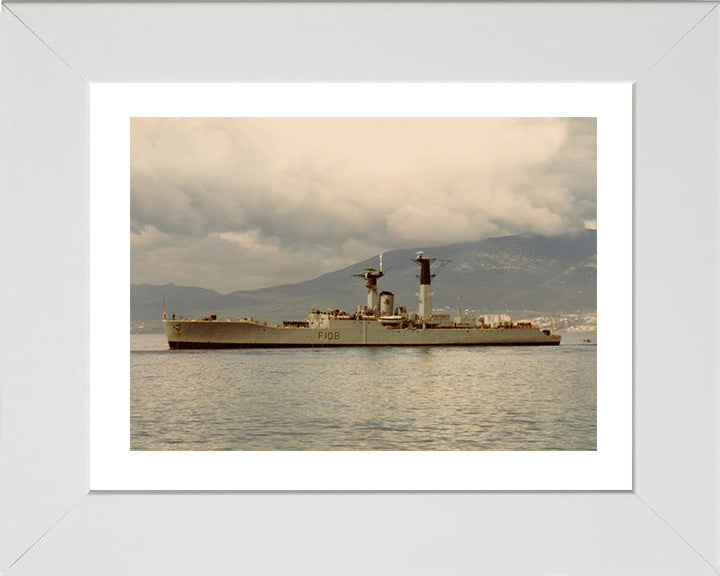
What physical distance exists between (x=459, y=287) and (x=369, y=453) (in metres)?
12.9

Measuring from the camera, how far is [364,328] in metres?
13.7

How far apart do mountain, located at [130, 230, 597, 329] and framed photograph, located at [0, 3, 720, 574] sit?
38.7 ft

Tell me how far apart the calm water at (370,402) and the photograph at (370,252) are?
9cm

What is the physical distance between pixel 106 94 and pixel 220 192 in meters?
12.8

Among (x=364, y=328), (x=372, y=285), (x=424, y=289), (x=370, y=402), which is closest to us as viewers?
(x=364, y=328)

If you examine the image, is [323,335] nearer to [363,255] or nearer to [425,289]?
[363,255]

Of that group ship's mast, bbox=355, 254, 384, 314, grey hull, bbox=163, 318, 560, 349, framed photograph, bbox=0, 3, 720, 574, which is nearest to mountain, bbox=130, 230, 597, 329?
ship's mast, bbox=355, 254, 384, 314

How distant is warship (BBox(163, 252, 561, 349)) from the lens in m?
13.6

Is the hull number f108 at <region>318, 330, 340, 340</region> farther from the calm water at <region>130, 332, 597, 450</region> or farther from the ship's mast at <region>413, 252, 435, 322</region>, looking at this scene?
the ship's mast at <region>413, 252, 435, 322</region>

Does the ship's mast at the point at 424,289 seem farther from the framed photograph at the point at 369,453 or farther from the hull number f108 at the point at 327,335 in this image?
the framed photograph at the point at 369,453

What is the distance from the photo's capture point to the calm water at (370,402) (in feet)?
48.1

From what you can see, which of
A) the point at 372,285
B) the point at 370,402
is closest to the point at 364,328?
the point at 372,285

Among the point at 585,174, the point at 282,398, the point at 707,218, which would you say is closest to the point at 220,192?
the point at 282,398
